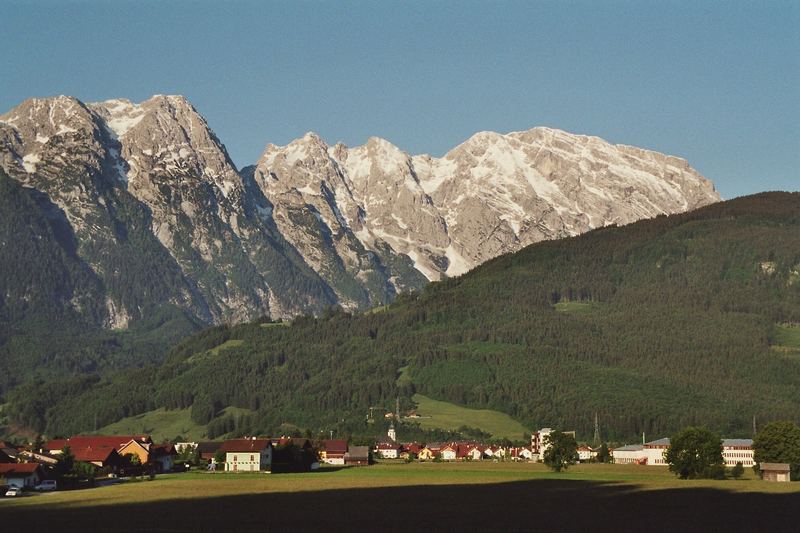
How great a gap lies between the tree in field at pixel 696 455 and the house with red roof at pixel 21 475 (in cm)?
9463

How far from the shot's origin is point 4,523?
4166 inches

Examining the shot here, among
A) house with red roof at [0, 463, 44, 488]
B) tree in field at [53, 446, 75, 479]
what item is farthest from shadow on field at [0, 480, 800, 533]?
tree in field at [53, 446, 75, 479]

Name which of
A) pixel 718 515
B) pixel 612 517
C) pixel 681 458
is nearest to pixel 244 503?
pixel 612 517

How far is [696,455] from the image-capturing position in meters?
195

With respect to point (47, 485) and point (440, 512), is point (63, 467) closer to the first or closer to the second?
point (47, 485)

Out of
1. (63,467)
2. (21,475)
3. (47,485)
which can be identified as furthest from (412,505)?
(63,467)

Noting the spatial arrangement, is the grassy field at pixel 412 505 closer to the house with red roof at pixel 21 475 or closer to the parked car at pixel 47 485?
the parked car at pixel 47 485

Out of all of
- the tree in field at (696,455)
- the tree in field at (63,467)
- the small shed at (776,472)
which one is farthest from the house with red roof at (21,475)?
the small shed at (776,472)

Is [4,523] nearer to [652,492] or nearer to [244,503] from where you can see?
[244,503]

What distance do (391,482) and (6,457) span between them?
5941cm

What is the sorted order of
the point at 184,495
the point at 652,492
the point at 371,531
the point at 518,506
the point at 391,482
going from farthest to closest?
Answer: the point at 391,482 < the point at 652,492 < the point at 184,495 < the point at 518,506 < the point at 371,531

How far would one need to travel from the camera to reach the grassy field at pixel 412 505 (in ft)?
346

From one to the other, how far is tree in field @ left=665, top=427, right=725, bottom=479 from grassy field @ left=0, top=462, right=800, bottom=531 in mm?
14866

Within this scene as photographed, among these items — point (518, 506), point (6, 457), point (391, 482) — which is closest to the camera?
point (518, 506)
